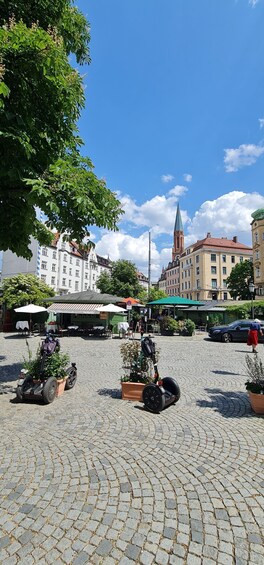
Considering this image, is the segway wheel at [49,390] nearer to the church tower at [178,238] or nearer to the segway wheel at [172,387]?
the segway wheel at [172,387]

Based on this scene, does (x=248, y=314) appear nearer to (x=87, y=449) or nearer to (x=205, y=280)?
(x=87, y=449)

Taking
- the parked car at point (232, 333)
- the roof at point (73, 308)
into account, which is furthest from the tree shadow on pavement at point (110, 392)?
the parked car at point (232, 333)

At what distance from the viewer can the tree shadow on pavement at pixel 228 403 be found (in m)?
5.66

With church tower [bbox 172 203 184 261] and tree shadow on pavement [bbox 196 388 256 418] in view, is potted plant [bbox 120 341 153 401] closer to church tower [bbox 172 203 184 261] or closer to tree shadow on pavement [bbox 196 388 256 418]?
tree shadow on pavement [bbox 196 388 256 418]

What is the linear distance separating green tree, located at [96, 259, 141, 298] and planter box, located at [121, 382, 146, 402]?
3599 cm

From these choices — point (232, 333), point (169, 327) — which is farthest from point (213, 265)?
point (232, 333)

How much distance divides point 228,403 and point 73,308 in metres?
17.3

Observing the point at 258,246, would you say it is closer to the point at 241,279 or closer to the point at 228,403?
the point at 241,279

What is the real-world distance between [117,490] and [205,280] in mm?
71050

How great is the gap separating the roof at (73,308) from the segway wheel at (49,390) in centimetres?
1459

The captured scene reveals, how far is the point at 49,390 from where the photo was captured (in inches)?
243

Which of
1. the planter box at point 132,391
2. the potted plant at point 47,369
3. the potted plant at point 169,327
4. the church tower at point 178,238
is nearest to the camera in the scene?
the planter box at point 132,391

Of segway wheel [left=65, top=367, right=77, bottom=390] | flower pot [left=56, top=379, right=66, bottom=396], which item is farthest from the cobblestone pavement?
segway wheel [left=65, top=367, right=77, bottom=390]

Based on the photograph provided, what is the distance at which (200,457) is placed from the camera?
3.89 meters
